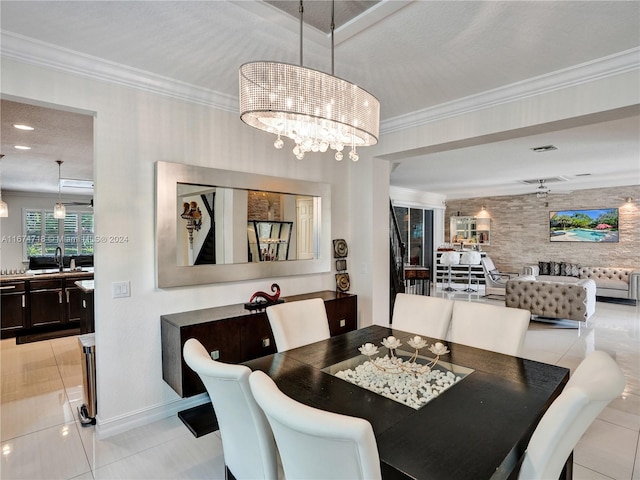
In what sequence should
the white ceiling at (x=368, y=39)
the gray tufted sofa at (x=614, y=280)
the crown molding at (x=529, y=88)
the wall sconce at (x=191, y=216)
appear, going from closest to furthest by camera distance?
the white ceiling at (x=368, y=39)
the crown molding at (x=529, y=88)
the wall sconce at (x=191, y=216)
the gray tufted sofa at (x=614, y=280)

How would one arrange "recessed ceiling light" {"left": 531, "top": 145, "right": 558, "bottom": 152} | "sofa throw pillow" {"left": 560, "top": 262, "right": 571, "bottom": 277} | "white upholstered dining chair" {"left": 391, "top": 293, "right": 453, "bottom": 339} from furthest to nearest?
1. "sofa throw pillow" {"left": 560, "top": 262, "right": 571, "bottom": 277}
2. "recessed ceiling light" {"left": 531, "top": 145, "right": 558, "bottom": 152}
3. "white upholstered dining chair" {"left": 391, "top": 293, "right": 453, "bottom": 339}

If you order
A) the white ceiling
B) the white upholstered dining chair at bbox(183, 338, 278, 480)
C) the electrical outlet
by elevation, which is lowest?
the white upholstered dining chair at bbox(183, 338, 278, 480)

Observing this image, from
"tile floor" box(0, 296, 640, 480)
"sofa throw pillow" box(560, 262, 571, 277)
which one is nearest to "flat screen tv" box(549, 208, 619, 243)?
"sofa throw pillow" box(560, 262, 571, 277)

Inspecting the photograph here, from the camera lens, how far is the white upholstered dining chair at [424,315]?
2602 millimetres

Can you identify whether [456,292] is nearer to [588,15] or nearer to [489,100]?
[489,100]

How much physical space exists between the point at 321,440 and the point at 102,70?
109 inches

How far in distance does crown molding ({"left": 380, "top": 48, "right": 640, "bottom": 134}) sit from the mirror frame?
1163 millimetres

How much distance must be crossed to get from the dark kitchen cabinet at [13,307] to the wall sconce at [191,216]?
4.01 metres

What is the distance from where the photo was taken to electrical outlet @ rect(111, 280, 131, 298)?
99.7 inches

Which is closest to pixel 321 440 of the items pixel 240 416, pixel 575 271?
pixel 240 416

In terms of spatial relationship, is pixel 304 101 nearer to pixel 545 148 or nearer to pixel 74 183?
pixel 545 148

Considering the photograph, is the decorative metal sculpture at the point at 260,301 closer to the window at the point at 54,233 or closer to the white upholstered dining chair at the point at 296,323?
the white upholstered dining chair at the point at 296,323

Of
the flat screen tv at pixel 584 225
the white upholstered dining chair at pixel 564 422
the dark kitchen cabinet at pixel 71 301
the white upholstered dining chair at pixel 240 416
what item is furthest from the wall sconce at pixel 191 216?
the flat screen tv at pixel 584 225

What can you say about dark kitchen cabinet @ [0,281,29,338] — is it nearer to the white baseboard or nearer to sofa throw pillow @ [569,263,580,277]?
the white baseboard
